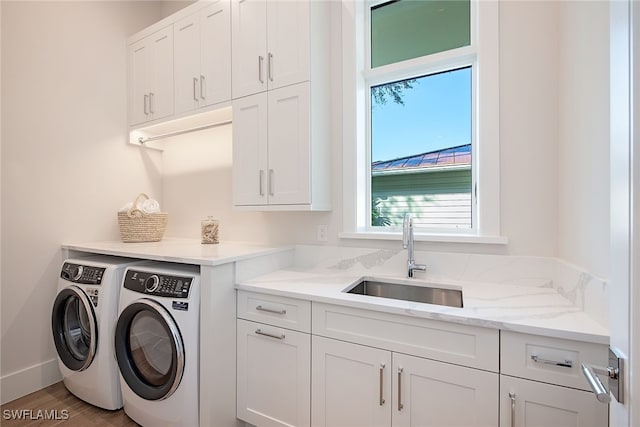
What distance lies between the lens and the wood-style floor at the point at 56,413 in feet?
5.97

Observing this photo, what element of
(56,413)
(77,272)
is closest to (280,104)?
(77,272)

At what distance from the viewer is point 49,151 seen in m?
2.24

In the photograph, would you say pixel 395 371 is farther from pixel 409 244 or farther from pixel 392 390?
pixel 409 244

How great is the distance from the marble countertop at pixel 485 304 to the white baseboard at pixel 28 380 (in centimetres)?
177

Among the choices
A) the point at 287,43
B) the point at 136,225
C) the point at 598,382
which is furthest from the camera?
the point at 136,225

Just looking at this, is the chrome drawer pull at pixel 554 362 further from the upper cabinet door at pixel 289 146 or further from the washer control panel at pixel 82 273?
the washer control panel at pixel 82 273

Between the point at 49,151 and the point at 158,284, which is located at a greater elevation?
the point at 49,151

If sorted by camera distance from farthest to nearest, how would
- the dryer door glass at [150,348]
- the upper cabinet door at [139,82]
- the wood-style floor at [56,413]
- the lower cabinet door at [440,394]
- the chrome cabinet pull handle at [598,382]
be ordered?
1. the upper cabinet door at [139,82]
2. the wood-style floor at [56,413]
3. the dryer door glass at [150,348]
4. the lower cabinet door at [440,394]
5. the chrome cabinet pull handle at [598,382]

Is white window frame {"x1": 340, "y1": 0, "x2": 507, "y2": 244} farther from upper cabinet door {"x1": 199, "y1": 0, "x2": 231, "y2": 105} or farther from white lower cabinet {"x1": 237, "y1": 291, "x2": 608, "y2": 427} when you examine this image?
upper cabinet door {"x1": 199, "y1": 0, "x2": 231, "y2": 105}

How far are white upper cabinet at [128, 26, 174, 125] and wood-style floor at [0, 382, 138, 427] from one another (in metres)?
2.10

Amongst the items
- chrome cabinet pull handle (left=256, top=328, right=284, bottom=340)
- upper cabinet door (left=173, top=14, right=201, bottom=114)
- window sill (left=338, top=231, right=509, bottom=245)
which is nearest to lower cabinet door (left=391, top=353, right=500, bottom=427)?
chrome cabinet pull handle (left=256, top=328, right=284, bottom=340)

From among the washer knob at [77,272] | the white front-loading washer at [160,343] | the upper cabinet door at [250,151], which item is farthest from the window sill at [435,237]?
the washer knob at [77,272]

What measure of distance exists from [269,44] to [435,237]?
5.19 feet

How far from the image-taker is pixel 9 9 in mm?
2053
